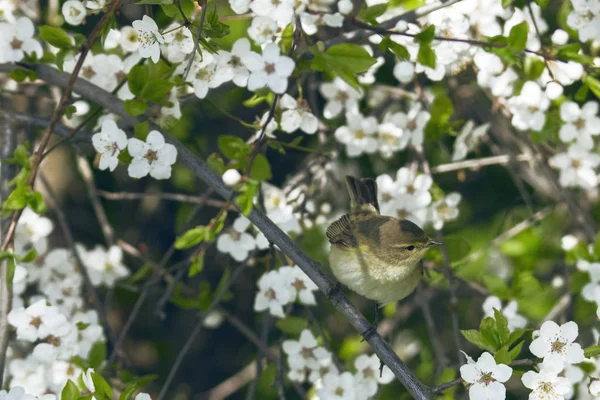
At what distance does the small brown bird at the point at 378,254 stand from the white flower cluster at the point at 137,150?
108 centimetres

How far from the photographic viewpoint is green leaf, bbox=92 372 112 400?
2.59 metres

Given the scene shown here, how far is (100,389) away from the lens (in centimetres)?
261

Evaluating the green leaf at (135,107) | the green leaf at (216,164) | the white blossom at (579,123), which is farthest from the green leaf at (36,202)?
the white blossom at (579,123)

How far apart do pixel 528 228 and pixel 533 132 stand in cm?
65

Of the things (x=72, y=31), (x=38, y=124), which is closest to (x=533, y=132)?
(x=38, y=124)

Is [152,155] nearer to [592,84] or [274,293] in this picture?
[274,293]

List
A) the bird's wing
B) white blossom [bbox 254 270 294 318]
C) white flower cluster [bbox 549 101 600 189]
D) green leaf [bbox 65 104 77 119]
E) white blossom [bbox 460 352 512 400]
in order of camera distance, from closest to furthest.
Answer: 1. white blossom [bbox 460 352 512 400]
2. green leaf [bbox 65 104 77 119]
3. white blossom [bbox 254 270 294 318]
4. white flower cluster [bbox 549 101 600 189]
5. the bird's wing

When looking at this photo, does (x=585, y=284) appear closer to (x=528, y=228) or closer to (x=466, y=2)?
(x=528, y=228)

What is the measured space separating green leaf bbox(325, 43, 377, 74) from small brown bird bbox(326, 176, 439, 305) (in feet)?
3.28

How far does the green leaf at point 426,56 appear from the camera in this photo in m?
2.69

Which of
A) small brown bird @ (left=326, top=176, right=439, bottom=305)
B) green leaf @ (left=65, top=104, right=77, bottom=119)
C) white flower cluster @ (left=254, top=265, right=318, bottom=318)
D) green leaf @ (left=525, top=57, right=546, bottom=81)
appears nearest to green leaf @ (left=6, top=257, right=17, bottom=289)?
green leaf @ (left=65, top=104, right=77, bottom=119)

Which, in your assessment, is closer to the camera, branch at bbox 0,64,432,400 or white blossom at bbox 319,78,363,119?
branch at bbox 0,64,432,400

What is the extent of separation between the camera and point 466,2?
10.7ft

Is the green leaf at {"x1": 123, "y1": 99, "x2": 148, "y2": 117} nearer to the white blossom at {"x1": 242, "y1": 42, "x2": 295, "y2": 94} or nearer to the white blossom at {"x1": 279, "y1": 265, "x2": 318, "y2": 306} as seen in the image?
the white blossom at {"x1": 242, "y1": 42, "x2": 295, "y2": 94}
